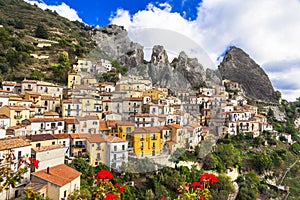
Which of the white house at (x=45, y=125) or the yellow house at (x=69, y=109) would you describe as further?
the yellow house at (x=69, y=109)

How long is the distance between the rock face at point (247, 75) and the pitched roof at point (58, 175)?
109ft

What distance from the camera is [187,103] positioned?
526 inches

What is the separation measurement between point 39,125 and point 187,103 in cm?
808

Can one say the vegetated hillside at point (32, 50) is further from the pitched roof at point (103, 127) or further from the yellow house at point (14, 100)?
the pitched roof at point (103, 127)

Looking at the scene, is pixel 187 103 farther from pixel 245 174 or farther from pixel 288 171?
pixel 288 171

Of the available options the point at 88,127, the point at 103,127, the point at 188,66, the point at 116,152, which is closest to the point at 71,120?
the point at 88,127

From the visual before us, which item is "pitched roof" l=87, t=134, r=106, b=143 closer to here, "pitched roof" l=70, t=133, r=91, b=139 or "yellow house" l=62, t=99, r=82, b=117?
"pitched roof" l=70, t=133, r=91, b=139

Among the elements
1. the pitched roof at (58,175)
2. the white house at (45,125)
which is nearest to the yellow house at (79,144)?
the white house at (45,125)

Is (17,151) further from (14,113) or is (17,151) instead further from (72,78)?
(72,78)

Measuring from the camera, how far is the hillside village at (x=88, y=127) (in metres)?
7.43

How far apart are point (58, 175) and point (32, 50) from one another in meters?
18.5

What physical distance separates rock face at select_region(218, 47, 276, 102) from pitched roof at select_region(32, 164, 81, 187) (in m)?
33.1

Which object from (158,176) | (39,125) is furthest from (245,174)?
(39,125)

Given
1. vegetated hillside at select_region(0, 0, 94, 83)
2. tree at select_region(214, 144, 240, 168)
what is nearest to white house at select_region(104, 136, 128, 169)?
tree at select_region(214, 144, 240, 168)
